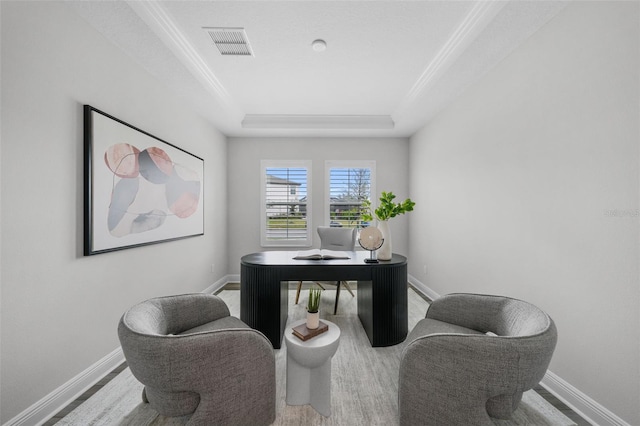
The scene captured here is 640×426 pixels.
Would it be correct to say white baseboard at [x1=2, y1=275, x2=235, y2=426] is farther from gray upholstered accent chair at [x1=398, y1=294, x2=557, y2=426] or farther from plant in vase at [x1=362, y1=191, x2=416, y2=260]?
plant in vase at [x1=362, y1=191, x2=416, y2=260]

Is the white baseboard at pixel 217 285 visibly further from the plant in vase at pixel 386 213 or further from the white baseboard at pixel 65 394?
the plant in vase at pixel 386 213

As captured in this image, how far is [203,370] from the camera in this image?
1.20 m

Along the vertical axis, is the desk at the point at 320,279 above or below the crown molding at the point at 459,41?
below

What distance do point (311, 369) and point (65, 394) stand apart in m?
1.57

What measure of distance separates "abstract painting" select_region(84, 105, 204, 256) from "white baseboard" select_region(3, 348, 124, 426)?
2.73 feet

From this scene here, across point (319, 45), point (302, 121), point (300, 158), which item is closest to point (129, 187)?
point (319, 45)

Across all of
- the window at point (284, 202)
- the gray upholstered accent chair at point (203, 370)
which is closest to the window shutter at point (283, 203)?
the window at point (284, 202)

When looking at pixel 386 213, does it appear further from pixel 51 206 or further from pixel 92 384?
pixel 92 384

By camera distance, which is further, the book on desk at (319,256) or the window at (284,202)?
the window at (284,202)

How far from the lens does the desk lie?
2211 millimetres

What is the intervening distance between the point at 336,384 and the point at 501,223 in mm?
1924

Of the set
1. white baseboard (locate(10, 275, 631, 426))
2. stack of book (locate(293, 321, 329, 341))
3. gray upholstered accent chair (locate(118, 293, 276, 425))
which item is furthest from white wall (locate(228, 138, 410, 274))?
gray upholstered accent chair (locate(118, 293, 276, 425))

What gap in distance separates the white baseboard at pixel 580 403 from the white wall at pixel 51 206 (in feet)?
10.6

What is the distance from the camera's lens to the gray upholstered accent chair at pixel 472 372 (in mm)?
1134
